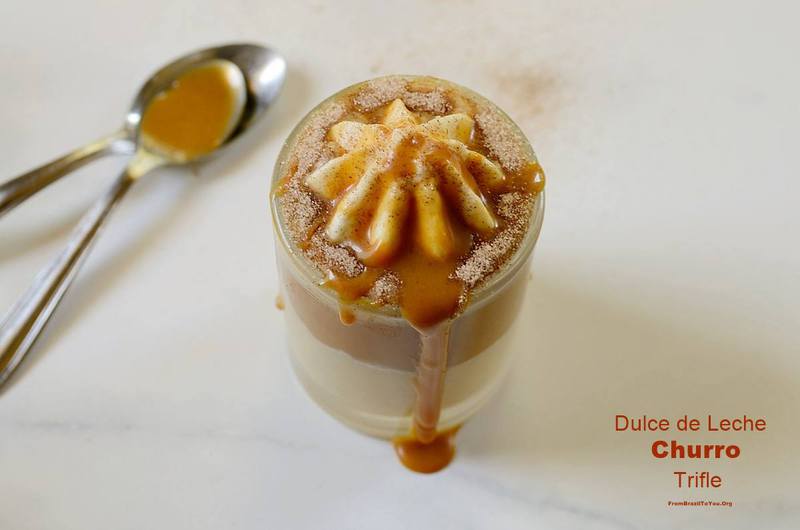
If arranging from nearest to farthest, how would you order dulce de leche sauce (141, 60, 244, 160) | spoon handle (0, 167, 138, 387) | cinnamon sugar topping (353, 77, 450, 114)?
cinnamon sugar topping (353, 77, 450, 114) → spoon handle (0, 167, 138, 387) → dulce de leche sauce (141, 60, 244, 160)

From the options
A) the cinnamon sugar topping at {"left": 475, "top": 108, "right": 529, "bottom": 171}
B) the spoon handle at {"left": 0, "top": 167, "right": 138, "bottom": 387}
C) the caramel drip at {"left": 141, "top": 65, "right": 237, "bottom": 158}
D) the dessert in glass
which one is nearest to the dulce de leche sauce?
the caramel drip at {"left": 141, "top": 65, "right": 237, "bottom": 158}

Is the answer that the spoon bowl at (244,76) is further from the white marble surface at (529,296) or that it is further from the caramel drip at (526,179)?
the caramel drip at (526,179)

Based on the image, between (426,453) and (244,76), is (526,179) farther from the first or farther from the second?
(244,76)

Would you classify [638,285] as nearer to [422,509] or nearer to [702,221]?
[702,221]

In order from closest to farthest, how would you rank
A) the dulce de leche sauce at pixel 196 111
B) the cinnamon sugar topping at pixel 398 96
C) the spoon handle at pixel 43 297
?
the cinnamon sugar topping at pixel 398 96, the spoon handle at pixel 43 297, the dulce de leche sauce at pixel 196 111

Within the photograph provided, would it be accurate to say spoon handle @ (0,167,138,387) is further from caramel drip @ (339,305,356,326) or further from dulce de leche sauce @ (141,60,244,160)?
caramel drip @ (339,305,356,326)

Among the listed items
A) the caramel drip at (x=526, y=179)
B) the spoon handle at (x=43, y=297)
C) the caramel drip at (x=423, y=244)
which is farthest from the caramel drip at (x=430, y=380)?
A: the spoon handle at (x=43, y=297)

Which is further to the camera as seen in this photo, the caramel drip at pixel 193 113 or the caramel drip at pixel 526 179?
the caramel drip at pixel 193 113
